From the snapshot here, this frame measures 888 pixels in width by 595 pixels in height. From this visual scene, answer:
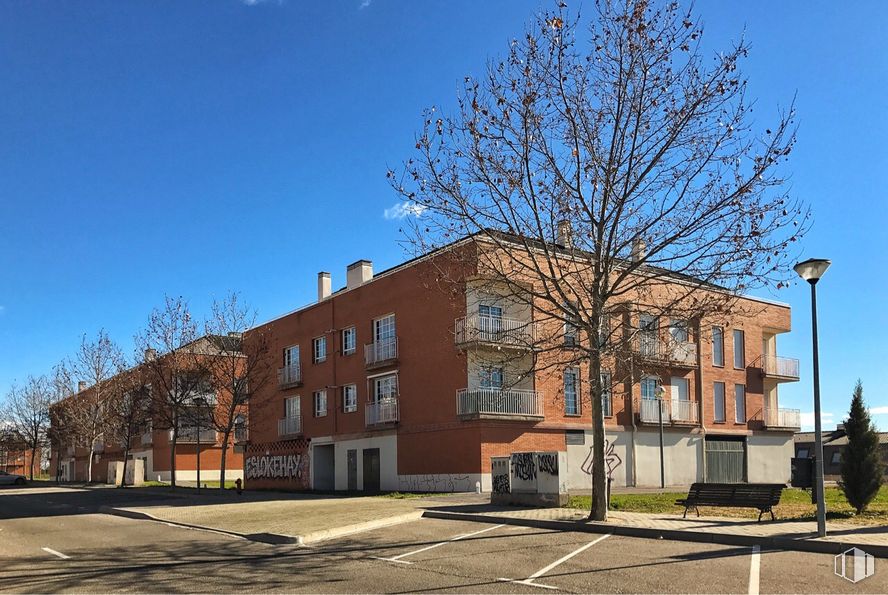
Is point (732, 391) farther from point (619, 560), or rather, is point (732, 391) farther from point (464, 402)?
point (619, 560)

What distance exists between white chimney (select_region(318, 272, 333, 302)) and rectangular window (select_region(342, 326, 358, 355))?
454 cm

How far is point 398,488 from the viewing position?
32.0 metres

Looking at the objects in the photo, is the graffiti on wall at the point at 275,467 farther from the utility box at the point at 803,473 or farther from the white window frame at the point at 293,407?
the utility box at the point at 803,473

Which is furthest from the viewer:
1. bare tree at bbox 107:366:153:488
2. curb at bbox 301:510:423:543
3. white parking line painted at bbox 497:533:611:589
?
bare tree at bbox 107:366:153:488

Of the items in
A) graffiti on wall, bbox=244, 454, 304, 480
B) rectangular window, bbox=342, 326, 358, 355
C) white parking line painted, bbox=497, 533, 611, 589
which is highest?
rectangular window, bbox=342, 326, 358, 355

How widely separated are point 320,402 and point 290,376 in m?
2.80

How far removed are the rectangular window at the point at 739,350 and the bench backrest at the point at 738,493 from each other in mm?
25648

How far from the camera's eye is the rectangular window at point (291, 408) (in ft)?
136

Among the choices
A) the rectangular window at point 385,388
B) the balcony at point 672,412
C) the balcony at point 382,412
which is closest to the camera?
the balcony at point 382,412

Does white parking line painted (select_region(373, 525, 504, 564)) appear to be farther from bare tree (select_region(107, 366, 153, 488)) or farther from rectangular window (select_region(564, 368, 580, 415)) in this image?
bare tree (select_region(107, 366, 153, 488))

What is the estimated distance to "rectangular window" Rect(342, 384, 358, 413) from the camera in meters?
36.3

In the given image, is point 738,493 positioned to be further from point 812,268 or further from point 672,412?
point 672,412

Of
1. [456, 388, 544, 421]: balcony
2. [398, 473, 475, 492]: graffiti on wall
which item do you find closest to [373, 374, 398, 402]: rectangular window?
[398, 473, 475, 492]: graffiti on wall

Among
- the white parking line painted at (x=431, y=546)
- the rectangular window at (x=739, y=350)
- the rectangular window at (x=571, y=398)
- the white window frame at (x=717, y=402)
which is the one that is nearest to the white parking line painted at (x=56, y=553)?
the white parking line painted at (x=431, y=546)
